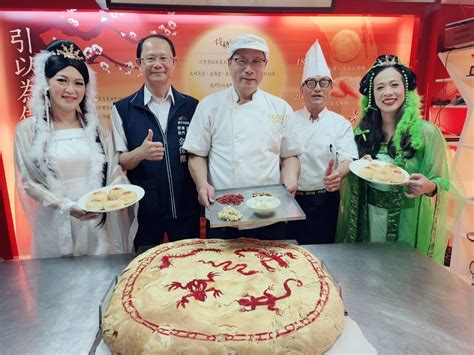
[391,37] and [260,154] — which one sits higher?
[391,37]

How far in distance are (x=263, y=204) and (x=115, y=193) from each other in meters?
0.78

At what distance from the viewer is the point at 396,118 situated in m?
2.13

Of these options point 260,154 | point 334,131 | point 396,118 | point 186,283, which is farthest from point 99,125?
point 396,118

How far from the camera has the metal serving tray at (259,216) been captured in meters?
1.66

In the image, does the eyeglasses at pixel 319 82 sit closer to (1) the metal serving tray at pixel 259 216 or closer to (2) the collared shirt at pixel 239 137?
(2) the collared shirt at pixel 239 137

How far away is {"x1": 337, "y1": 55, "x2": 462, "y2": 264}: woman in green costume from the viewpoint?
2.05 m

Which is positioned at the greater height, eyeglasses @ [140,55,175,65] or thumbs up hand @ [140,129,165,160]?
eyeglasses @ [140,55,175,65]

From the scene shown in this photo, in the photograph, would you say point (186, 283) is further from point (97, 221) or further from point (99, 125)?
point (99, 125)

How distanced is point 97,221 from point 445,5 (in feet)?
10.1

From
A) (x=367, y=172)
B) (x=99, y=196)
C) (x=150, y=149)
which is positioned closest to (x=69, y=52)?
(x=150, y=149)

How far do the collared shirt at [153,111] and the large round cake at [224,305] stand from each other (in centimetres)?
92

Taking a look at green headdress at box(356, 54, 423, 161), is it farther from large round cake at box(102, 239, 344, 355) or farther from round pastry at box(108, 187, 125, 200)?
round pastry at box(108, 187, 125, 200)

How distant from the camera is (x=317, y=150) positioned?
8.15 feet

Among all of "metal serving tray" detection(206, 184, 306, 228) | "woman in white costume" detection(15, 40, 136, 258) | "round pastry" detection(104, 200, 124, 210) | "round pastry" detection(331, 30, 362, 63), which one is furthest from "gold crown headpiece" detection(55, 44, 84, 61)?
"round pastry" detection(331, 30, 362, 63)
